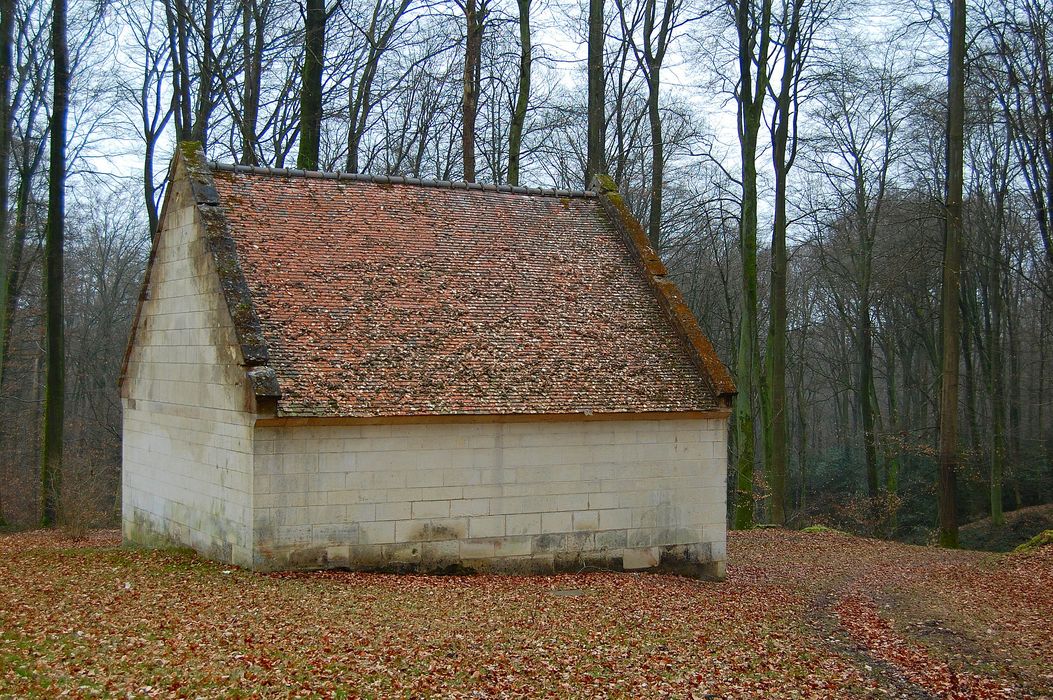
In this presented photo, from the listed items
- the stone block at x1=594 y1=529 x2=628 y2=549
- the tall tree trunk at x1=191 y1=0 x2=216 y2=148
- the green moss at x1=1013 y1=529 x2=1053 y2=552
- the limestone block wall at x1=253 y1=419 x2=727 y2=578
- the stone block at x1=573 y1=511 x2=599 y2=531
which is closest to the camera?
the limestone block wall at x1=253 y1=419 x2=727 y2=578

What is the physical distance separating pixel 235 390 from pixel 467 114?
13.7 meters

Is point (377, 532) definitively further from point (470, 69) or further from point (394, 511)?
point (470, 69)

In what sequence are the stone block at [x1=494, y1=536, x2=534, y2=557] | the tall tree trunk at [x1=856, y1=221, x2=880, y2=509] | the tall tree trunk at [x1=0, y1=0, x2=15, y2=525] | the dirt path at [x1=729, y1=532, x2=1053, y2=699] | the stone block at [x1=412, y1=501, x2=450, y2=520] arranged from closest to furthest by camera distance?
the dirt path at [x1=729, y1=532, x2=1053, y2=699] → the stone block at [x1=412, y1=501, x2=450, y2=520] → the stone block at [x1=494, y1=536, x2=534, y2=557] → the tall tree trunk at [x1=0, y1=0, x2=15, y2=525] → the tall tree trunk at [x1=856, y1=221, x2=880, y2=509]

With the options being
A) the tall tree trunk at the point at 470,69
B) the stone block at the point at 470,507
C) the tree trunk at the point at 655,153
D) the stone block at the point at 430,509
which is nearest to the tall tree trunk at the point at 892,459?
the tree trunk at the point at 655,153

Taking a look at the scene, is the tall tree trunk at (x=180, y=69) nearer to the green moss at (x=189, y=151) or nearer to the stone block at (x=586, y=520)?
the green moss at (x=189, y=151)

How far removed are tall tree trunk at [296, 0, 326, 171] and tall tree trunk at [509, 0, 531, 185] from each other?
519 cm


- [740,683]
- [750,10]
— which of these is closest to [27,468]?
[750,10]

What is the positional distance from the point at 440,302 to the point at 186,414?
4.63 meters

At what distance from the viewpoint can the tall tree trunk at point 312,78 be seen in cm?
2391

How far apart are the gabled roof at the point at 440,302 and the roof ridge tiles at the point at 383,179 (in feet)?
0.13

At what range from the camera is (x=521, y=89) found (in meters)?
26.6

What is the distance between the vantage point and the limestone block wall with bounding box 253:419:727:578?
1406 centimetres

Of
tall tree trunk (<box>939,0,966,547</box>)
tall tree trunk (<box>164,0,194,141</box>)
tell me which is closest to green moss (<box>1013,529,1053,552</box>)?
tall tree trunk (<box>939,0,966,547</box>)

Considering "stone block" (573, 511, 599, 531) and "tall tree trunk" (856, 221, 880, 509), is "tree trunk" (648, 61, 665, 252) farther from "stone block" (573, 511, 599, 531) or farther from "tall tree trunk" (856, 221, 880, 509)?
"stone block" (573, 511, 599, 531)
